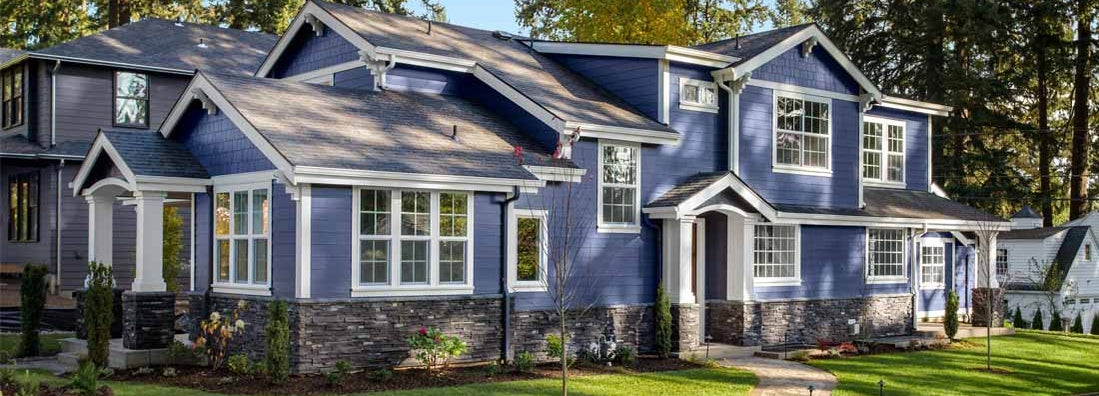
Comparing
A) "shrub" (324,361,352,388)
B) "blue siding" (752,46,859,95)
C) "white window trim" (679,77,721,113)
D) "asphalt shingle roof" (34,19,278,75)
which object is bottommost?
"shrub" (324,361,352,388)

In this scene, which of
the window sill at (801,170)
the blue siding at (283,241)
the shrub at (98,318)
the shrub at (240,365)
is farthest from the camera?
the window sill at (801,170)

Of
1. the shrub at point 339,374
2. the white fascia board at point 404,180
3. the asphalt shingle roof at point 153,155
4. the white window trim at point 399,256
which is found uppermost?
the asphalt shingle roof at point 153,155

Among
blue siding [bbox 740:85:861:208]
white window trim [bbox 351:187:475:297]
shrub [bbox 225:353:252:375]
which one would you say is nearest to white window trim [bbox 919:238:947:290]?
blue siding [bbox 740:85:861:208]

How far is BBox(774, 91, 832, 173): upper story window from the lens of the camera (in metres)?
22.7

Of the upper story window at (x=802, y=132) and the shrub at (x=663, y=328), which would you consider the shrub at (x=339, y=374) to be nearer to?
the shrub at (x=663, y=328)

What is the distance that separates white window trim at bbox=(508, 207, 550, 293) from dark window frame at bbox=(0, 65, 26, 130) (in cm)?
1693

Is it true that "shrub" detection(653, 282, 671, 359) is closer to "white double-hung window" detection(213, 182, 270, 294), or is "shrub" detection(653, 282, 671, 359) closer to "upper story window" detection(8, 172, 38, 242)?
"white double-hung window" detection(213, 182, 270, 294)

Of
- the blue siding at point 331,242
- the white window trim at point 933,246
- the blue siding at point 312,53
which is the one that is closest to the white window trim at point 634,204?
the blue siding at point 312,53

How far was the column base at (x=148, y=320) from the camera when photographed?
57.5 feet

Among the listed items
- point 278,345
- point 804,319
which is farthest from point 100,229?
point 804,319

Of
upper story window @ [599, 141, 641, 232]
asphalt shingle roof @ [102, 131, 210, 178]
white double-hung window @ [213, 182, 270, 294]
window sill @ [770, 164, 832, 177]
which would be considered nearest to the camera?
white double-hung window @ [213, 182, 270, 294]

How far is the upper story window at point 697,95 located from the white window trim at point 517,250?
4310 millimetres

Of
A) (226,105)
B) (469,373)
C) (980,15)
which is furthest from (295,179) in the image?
(980,15)

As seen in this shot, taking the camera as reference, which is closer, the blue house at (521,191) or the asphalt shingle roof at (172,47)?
the blue house at (521,191)
